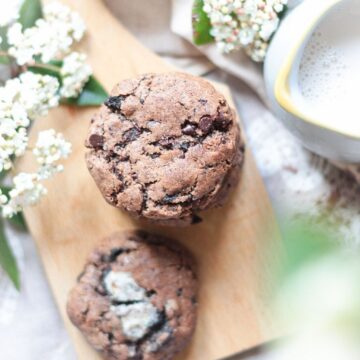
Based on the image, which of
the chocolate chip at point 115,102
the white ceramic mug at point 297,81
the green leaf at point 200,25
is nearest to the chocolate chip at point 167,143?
the chocolate chip at point 115,102

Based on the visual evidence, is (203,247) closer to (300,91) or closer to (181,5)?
(300,91)

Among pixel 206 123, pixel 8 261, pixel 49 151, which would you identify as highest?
pixel 206 123

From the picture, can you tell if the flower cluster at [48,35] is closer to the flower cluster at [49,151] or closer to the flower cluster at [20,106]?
the flower cluster at [20,106]

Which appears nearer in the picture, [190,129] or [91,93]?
[190,129]

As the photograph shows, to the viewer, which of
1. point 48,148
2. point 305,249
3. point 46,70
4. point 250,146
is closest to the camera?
point 305,249

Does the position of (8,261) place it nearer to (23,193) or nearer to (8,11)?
(23,193)

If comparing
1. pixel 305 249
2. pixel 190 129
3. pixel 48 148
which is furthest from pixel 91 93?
pixel 305 249

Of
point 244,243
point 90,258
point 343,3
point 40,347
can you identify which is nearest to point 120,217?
point 90,258
